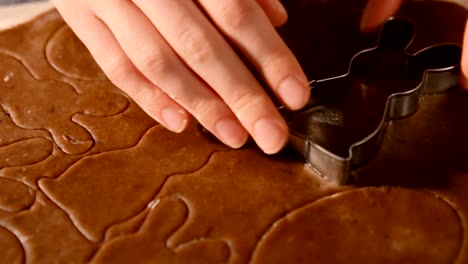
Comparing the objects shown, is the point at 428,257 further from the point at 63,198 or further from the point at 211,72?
the point at 63,198

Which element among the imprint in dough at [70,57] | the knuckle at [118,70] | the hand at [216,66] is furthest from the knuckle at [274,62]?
the imprint in dough at [70,57]

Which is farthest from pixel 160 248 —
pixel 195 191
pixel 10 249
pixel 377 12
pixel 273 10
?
pixel 377 12

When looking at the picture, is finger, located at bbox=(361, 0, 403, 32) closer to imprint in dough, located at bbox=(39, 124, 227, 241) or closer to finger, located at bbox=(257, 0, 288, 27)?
finger, located at bbox=(257, 0, 288, 27)

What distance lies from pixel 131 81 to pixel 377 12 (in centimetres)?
49

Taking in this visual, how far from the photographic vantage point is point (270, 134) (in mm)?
867

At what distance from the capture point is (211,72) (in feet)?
2.87

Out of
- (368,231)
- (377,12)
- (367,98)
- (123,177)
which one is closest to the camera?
(368,231)

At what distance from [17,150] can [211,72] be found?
0.37m

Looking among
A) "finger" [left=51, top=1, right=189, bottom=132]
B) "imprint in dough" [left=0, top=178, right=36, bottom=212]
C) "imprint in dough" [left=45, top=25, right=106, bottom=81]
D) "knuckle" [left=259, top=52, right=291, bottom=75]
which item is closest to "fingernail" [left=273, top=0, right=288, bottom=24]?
"knuckle" [left=259, top=52, right=291, bottom=75]

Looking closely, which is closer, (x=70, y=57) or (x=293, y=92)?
(x=293, y=92)

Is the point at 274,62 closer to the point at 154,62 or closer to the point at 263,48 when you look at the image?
the point at 263,48

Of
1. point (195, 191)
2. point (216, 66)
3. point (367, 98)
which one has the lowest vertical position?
point (367, 98)

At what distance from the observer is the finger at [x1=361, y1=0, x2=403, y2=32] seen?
1110 millimetres

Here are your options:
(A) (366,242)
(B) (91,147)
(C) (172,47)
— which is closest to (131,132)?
(B) (91,147)
